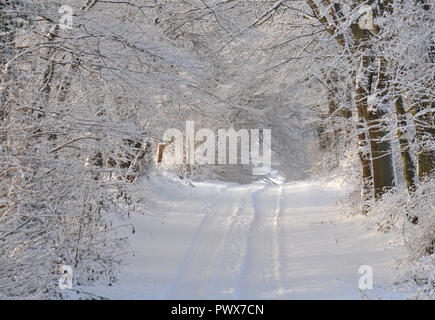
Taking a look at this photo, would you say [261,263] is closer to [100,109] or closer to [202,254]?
[202,254]

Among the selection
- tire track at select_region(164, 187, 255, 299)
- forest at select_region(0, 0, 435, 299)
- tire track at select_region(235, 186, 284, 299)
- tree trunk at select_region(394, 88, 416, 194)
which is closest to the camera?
forest at select_region(0, 0, 435, 299)

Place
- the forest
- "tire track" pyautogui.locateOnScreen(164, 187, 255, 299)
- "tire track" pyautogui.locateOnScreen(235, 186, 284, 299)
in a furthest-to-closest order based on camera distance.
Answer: "tire track" pyautogui.locateOnScreen(164, 187, 255, 299) → "tire track" pyautogui.locateOnScreen(235, 186, 284, 299) → the forest

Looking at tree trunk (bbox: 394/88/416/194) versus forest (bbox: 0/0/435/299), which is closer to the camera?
forest (bbox: 0/0/435/299)

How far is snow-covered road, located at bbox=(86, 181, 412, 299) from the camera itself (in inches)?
249

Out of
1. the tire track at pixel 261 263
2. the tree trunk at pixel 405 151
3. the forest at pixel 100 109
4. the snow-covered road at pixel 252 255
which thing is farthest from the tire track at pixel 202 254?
the tree trunk at pixel 405 151

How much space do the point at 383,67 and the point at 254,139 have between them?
15065 mm

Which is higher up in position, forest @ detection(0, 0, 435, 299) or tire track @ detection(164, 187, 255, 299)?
forest @ detection(0, 0, 435, 299)

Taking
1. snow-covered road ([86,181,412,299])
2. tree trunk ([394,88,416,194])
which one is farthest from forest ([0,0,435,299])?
snow-covered road ([86,181,412,299])

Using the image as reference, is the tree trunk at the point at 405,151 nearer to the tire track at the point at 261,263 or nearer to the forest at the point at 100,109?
the forest at the point at 100,109

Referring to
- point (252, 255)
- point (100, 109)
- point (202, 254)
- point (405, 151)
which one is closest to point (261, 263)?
point (252, 255)

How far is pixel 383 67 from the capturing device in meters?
8.16

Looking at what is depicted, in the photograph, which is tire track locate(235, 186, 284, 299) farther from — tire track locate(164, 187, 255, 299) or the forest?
tire track locate(164, 187, 255, 299)

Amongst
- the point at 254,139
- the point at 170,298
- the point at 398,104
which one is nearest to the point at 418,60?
the point at 398,104

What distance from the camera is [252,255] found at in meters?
8.30
